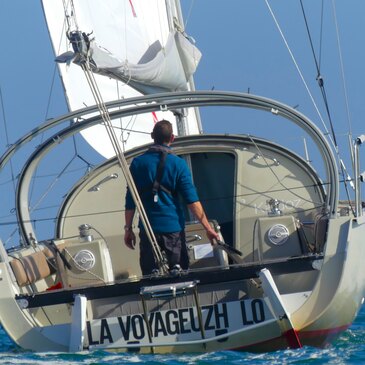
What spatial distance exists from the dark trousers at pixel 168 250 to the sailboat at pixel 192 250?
16 centimetres

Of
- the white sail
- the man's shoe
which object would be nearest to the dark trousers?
the man's shoe

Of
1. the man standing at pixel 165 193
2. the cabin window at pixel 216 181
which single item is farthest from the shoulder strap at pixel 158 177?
the cabin window at pixel 216 181

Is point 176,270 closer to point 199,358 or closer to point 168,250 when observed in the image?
point 168,250

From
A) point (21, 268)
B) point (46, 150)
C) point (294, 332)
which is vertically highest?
point (46, 150)

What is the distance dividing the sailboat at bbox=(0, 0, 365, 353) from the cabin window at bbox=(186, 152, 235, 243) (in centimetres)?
Answer: 1

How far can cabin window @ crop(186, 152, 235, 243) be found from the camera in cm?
1308

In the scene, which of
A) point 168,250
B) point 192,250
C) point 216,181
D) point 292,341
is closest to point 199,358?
point 292,341

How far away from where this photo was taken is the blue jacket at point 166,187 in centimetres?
1039

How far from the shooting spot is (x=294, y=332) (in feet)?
32.4

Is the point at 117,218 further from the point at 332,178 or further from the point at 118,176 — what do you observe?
the point at 332,178

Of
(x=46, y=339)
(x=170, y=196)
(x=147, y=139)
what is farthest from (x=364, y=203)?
(x=147, y=139)

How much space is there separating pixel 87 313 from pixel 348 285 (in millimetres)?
2064

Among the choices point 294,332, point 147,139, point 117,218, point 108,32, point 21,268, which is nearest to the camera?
point 294,332

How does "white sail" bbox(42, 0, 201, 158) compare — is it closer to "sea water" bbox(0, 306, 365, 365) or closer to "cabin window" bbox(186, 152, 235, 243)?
"cabin window" bbox(186, 152, 235, 243)
